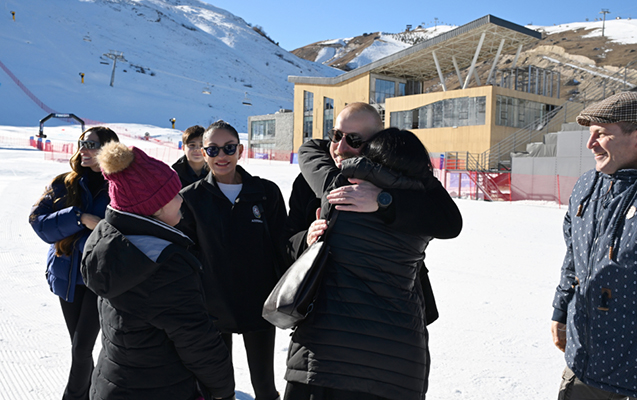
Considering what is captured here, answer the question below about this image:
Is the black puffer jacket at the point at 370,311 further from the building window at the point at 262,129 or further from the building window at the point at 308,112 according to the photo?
the building window at the point at 262,129

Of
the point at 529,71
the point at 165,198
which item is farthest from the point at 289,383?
the point at 529,71

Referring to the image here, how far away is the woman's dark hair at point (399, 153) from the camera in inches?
70.4

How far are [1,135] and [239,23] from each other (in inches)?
4485

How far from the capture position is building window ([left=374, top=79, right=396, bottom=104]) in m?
36.5

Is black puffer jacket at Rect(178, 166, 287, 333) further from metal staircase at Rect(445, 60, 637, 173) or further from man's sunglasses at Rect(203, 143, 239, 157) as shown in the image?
metal staircase at Rect(445, 60, 637, 173)

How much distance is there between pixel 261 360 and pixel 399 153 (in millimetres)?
1683

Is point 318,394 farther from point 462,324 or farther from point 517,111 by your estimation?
point 517,111

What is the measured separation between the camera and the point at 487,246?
26.0 ft

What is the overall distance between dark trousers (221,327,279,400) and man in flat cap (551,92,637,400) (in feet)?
5.32

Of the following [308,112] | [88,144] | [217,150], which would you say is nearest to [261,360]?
[217,150]

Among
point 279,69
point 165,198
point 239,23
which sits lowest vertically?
point 165,198

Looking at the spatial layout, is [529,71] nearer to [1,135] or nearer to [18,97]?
[1,135]

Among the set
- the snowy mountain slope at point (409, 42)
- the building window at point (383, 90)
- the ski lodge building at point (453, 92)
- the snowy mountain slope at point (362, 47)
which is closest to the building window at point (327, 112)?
the ski lodge building at point (453, 92)

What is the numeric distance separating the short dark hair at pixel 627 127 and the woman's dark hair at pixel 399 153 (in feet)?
3.07
